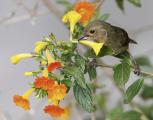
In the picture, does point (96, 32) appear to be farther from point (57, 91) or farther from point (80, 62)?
point (57, 91)

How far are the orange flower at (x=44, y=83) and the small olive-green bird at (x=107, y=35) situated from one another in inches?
16.3

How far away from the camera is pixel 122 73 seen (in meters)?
1.49

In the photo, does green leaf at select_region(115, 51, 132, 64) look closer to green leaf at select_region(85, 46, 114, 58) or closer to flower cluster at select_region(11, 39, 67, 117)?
green leaf at select_region(85, 46, 114, 58)

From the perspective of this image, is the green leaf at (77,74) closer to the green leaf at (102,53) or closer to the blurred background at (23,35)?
the green leaf at (102,53)

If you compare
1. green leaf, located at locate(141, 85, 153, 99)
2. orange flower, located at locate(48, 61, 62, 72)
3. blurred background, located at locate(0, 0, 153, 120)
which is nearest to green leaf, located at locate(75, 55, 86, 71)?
orange flower, located at locate(48, 61, 62, 72)

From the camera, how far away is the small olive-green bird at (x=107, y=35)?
5.65 ft

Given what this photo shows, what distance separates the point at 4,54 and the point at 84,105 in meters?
1.98

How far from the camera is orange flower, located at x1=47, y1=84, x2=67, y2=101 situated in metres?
1.32

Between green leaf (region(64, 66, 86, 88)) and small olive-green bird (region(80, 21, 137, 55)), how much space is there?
0.34 meters

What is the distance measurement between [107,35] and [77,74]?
44 cm

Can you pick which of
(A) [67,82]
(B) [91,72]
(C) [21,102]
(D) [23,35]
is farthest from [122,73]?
(D) [23,35]

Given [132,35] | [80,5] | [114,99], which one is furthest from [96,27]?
[114,99]

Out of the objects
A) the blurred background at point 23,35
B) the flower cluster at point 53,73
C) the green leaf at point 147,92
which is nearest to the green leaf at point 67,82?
the flower cluster at point 53,73

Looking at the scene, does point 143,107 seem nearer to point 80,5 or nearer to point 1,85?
point 1,85
